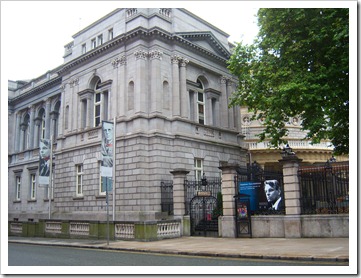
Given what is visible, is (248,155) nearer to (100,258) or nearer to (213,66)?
(213,66)

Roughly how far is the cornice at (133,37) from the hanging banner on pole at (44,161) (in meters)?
6.51

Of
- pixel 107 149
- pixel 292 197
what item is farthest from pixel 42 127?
pixel 292 197

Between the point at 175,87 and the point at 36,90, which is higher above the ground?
the point at 36,90

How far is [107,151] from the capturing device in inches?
885

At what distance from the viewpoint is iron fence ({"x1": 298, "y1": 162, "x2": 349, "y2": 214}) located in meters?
18.5

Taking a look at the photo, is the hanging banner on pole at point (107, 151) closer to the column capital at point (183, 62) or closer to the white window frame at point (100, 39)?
the column capital at point (183, 62)

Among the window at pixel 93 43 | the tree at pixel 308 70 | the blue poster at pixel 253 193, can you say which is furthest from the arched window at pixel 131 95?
the blue poster at pixel 253 193

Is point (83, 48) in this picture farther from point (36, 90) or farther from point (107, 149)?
point (107, 149)

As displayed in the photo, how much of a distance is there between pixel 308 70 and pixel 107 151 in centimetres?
1135

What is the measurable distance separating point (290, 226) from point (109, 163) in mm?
9690

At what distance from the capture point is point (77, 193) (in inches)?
1188

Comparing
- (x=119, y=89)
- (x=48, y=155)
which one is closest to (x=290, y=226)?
(x=119, y=89)

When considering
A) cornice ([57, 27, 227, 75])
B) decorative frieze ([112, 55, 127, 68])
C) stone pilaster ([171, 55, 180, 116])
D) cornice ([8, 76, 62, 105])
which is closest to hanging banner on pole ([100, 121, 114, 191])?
stone pilaster ([171, 55, 180, 116])

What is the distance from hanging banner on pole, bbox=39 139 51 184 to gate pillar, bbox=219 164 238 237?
1393 centimetres
